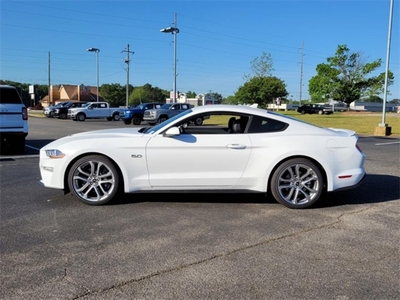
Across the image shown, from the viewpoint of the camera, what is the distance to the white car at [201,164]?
17.0 ft

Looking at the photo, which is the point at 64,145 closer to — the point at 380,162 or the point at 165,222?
the point at 165,222

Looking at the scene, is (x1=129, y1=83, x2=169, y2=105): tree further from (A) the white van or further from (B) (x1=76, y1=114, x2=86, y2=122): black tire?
(A) the white van

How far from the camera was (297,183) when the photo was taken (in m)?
5.26

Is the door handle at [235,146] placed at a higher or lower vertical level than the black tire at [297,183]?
higher

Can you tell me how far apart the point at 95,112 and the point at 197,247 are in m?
32.2

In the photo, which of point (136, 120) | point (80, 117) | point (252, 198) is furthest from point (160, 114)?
point (252, 198)

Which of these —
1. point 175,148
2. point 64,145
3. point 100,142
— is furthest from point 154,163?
point 64,145

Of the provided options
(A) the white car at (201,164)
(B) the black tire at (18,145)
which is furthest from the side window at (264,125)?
(B) the black tire at (18,145)

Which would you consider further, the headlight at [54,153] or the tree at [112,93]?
the tree at [112,93]

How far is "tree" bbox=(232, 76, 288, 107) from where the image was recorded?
227ft

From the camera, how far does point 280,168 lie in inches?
206

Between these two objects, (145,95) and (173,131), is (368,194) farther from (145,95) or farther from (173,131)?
(145,95)

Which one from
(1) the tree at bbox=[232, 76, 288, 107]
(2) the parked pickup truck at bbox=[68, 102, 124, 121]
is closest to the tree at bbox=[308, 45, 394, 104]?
(1) the tree at bbox=[232, 76, 288, 107]

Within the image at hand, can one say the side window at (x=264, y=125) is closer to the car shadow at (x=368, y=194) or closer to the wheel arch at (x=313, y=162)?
the wheel arch at (x=313, y=162)
